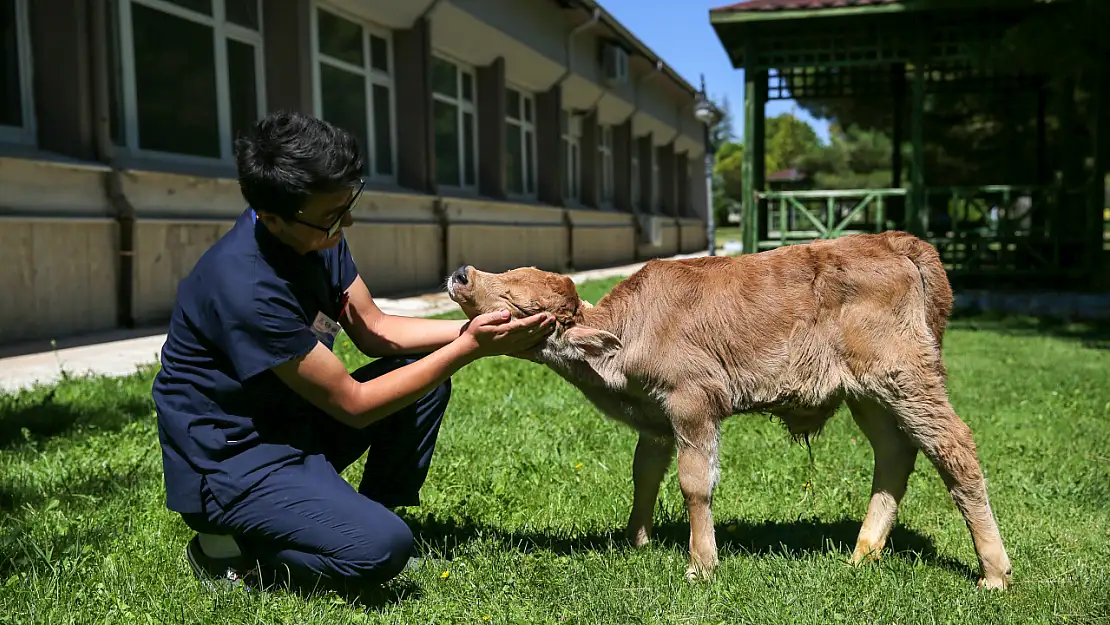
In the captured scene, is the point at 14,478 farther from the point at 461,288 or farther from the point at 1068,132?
the point at 1068,132

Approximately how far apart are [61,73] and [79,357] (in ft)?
9.08

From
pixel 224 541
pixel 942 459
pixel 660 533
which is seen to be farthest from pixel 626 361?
pixel 224 541

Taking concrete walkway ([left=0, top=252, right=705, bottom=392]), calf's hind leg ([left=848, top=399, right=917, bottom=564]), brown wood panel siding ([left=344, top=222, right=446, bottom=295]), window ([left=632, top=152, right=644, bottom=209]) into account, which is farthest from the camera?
window ([left=632, top=152, right=644, bottom=209])

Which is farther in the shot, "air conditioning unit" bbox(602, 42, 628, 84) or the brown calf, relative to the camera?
"air conditioning unit" bbox(602, 42, 628, 84)

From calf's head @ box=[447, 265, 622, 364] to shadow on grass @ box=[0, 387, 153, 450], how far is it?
2918 mm

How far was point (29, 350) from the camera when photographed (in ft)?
25.5

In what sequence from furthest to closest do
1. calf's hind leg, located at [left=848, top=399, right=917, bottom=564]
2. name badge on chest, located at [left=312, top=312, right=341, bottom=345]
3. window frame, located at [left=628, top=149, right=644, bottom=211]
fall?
window frame, located at [left=628, top=149, right=644, bottom=211] → calf's hind leg, located at [left=848, top=399, right=917, bottom=564] → name badge on chest, located at [left=312, top=312, right=341, bottom=345]

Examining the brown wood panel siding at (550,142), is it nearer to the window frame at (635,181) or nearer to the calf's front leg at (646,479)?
the window frame at (635,181)

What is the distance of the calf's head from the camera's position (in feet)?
11.4

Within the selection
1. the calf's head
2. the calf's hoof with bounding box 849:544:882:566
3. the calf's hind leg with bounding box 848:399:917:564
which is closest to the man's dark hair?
the calf's head

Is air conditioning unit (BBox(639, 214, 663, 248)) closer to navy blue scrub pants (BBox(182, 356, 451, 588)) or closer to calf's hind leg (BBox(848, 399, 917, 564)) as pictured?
calf's hind leg (BBox(848, 399, 917, 564))

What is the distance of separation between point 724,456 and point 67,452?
3.53 meters

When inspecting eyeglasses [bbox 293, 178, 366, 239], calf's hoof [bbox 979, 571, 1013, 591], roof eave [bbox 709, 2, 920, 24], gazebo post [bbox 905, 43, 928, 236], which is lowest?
calf's hoof [bbox 979, 571, 1013, 591]

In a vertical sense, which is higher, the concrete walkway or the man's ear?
the man's ear
